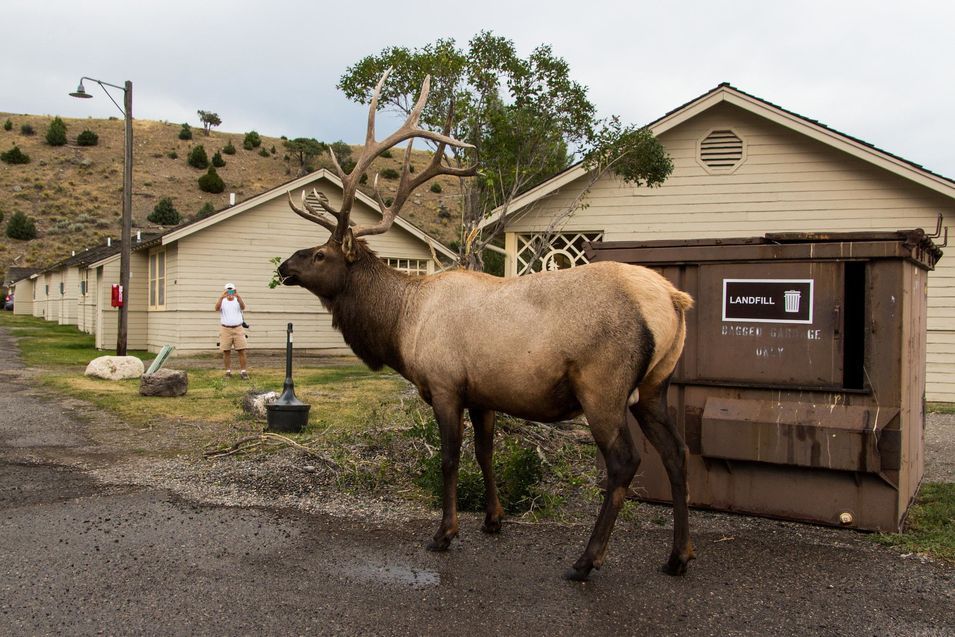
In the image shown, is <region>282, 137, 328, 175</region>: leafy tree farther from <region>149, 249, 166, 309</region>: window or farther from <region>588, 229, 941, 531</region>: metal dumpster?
<region>588, 229, 941, 531</region>: metal dumpster

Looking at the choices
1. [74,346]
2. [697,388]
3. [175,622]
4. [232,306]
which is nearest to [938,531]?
[697,388]

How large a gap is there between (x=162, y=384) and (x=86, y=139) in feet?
244

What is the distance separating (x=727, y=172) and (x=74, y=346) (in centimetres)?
2133

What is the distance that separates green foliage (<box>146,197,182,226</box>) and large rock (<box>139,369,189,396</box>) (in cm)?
5119

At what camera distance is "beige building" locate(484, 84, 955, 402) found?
12.8m

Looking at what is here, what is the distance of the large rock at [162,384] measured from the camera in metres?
12.6

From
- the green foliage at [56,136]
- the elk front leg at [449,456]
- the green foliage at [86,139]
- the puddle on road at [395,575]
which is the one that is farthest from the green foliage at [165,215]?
the puddle on road at [395,575]

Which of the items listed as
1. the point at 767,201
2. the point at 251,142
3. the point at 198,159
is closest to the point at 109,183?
the point at 198,159

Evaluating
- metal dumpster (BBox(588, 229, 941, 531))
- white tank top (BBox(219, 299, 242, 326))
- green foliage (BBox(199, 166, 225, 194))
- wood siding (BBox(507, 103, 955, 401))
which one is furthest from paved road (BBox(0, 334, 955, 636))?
green foliage (BBox(199, 166, 225, 194))

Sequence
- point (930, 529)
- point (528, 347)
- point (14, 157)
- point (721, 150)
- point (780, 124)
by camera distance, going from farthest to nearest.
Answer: point (14, 157), point (721, 150), point (780, 124), point (930, 529), point (528, 347)

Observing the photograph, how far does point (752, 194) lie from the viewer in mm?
13734

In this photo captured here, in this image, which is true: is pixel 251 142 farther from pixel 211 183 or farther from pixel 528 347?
pixel 528 347

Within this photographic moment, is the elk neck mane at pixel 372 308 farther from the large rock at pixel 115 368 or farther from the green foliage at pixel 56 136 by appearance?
the green foliage at pixel 56 136

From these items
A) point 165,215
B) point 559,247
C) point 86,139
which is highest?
point 86,139
